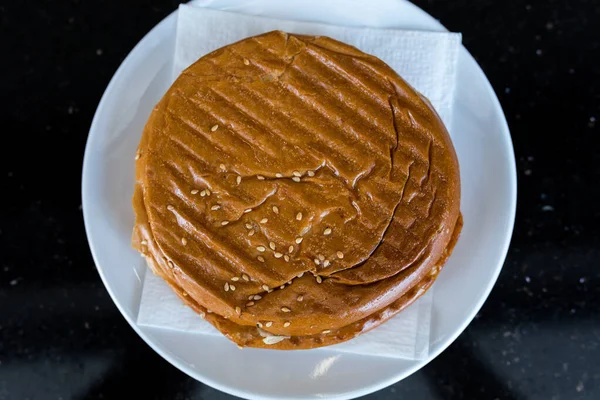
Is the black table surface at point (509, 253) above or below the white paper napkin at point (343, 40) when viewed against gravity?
below

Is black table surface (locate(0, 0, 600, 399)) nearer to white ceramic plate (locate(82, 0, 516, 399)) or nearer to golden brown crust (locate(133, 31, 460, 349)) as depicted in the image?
white ceramic plate (locate(82, 0, 516, 399))

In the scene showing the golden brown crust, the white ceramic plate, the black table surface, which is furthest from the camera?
the black table surface

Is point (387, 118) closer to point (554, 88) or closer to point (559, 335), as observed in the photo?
point (554, 88)

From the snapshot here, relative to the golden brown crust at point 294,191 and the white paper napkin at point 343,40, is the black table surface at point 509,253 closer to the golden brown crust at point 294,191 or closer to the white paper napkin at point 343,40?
the white paper napkin at point 343,40

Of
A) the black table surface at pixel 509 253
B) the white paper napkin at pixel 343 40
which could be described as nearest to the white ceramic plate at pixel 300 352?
the white paper napkin at pixel 343 40

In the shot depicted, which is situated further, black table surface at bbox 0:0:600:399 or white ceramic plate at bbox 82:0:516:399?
black table surface at bbox 0:0:600:399

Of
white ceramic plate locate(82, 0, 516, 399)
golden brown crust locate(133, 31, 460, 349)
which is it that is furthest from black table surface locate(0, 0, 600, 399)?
golden brown crust locate(133, 31, 460, 349)
